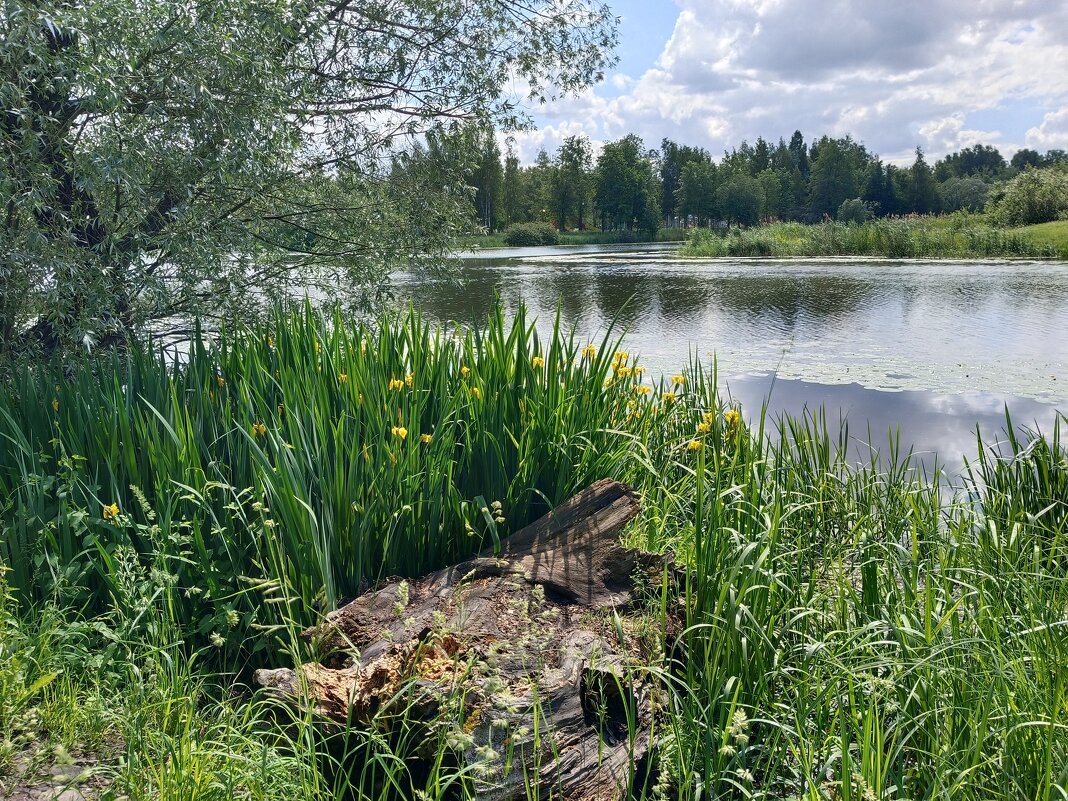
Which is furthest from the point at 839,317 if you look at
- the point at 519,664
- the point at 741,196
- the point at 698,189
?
the point at 698,189

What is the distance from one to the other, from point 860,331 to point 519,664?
10.7m

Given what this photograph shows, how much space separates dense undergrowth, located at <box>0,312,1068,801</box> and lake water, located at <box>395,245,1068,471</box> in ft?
2.75

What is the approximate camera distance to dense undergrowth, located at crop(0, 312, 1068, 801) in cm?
175

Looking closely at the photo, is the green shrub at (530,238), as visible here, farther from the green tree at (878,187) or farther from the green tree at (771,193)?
the green tree at (878,187)

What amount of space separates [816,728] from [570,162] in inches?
2620

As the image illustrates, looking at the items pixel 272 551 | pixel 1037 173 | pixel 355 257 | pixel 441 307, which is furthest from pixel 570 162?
pixel 272 551

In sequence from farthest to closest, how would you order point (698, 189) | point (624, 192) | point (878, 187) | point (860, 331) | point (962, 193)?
point (878, 187) < point (698, 189) < point (962, 193) < point (624, 192) < point (860, 331)

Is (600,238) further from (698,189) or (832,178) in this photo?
(832,178)

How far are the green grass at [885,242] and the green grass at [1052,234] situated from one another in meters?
0.13

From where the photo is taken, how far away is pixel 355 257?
5840mm

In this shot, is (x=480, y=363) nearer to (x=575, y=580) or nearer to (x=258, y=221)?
(x=575, y=580)

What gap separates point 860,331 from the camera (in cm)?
1120

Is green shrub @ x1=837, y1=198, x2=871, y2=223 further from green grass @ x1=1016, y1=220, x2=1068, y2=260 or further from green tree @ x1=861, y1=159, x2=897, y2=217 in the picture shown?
green grass @ x1=1016, y1=220, x2=1068, y2=260

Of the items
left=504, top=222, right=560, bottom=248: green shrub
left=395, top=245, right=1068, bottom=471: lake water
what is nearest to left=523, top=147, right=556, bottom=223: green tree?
left=504, top=222, right=560, bottom=248: green shrub
